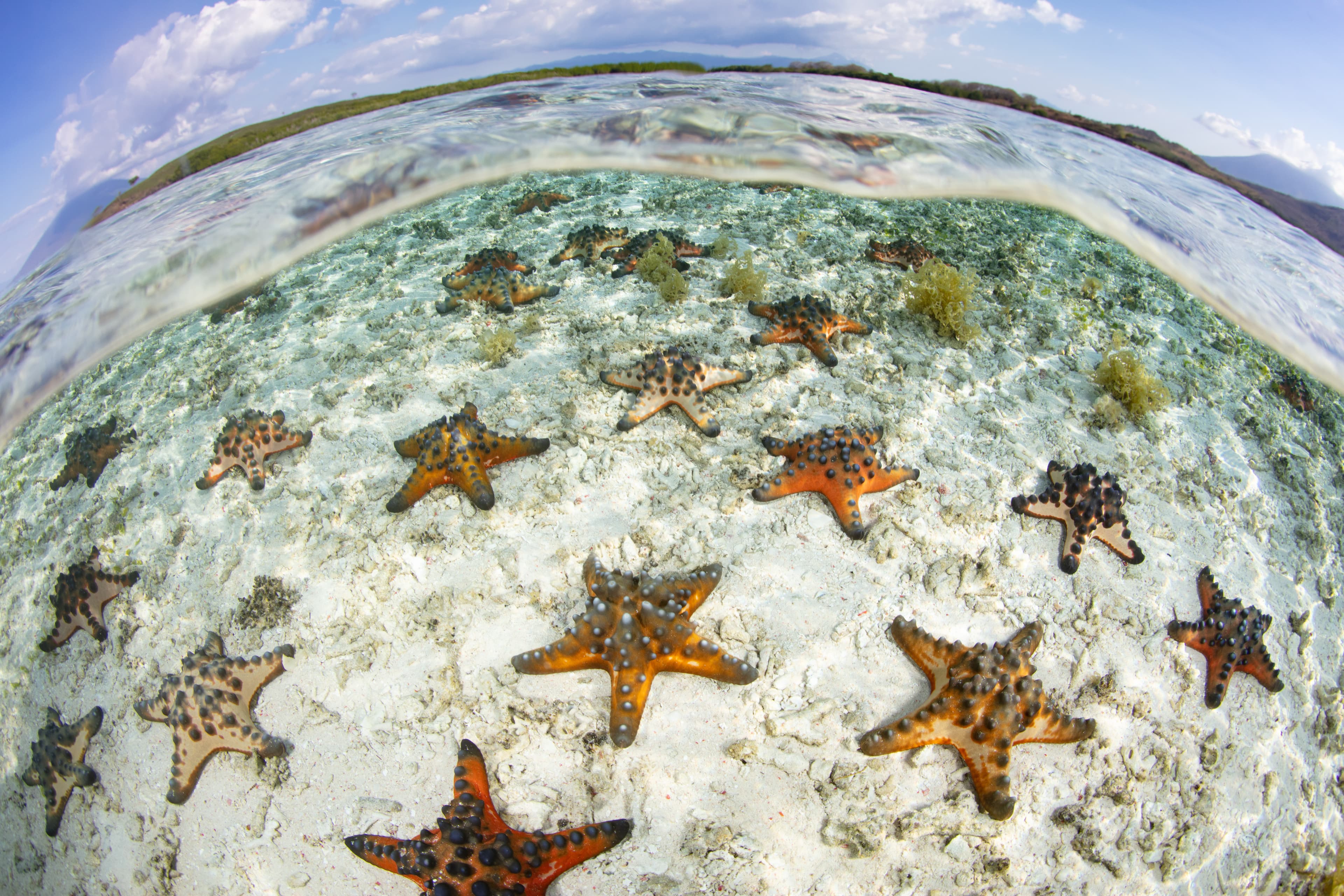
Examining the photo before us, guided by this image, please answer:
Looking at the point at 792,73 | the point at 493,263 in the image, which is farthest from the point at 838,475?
the point at 792,73

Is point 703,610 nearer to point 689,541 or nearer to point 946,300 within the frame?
point 689,541

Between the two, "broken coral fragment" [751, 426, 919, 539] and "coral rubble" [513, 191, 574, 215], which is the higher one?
"coral rubble" [513, 191, 574, 215]

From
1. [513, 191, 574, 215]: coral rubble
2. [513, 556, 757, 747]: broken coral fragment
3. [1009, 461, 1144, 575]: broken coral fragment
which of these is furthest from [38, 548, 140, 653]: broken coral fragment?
[513, 191, 574, 215]: coral rubble

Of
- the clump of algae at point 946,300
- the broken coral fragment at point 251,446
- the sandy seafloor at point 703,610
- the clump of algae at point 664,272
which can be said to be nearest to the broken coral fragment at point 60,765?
the sandy seafloor at point 703,610

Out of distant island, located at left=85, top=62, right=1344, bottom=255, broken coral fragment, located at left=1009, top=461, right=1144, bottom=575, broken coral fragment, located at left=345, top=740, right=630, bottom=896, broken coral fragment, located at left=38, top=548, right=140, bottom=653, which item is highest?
distant island, located at left=85, top=62, right=1344, bottom=255

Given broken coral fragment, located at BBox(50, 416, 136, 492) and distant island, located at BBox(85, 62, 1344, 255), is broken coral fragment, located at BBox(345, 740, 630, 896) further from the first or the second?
distant island, located at BBox(85, 62, 1344, 255)

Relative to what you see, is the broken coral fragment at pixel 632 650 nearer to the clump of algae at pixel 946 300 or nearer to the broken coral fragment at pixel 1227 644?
the broken coral fragment at pixel 1227 644

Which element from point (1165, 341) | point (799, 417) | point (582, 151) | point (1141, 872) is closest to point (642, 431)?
point (799, 417)
